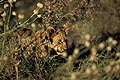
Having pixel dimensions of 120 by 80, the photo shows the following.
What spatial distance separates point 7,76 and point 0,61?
0.16 metres

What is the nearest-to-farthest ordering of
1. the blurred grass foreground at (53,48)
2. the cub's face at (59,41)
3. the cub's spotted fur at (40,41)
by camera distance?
the blurred grass foreground at (53,48) < the cub's spotted fur at (40,41) < the cub's face at (59,41)

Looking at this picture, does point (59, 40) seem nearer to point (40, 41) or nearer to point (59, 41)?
point (59, 41)

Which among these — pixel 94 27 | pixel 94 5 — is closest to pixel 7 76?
pixel 94 5

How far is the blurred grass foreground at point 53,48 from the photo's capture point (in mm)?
1511

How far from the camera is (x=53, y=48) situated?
213 cm

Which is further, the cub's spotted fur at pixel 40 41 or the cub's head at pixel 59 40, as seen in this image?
the cub's head at pixel 59 40

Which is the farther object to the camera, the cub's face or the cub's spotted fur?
the cub's face

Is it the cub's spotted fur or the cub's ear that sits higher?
the cub's ear

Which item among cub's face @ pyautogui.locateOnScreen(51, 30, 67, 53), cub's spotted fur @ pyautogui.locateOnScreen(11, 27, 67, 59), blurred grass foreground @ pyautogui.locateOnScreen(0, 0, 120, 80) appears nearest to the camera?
blurred grass foreground @ pyautogui.locateOnScreen(0, 0, 120, 80)

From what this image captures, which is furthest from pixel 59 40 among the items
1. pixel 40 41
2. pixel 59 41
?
pixel 40 41

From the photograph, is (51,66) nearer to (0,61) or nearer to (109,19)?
(0,61)

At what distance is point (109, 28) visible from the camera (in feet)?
10.5

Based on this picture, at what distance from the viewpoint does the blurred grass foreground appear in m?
1.51

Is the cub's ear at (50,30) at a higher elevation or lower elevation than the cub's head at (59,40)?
higher
